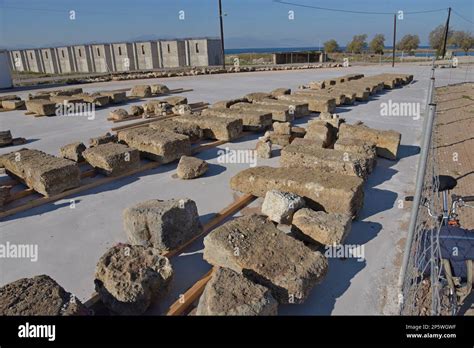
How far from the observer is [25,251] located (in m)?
3.92

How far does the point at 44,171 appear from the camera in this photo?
5.01 meters

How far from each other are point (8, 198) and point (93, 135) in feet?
12.8

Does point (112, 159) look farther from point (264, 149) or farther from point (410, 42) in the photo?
point (410, 42)

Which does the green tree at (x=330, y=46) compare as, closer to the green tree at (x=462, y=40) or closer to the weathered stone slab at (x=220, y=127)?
the green tree at (x=462, y=40)

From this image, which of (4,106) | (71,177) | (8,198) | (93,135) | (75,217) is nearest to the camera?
(75,217)

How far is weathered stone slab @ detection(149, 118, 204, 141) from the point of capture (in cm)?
735

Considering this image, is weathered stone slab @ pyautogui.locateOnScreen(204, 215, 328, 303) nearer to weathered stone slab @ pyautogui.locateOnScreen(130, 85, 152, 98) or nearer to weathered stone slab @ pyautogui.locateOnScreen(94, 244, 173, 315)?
weathered stone slab @ pyautogui.locateOnScreen(94, 244, 173, 315)

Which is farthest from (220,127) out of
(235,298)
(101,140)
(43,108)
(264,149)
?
(43,108)

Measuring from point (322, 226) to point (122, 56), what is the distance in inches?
2110

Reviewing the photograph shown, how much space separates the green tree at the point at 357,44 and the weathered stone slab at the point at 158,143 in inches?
2381

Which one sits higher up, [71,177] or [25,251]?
[71,177]

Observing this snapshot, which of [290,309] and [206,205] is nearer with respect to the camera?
A: [290,309]
